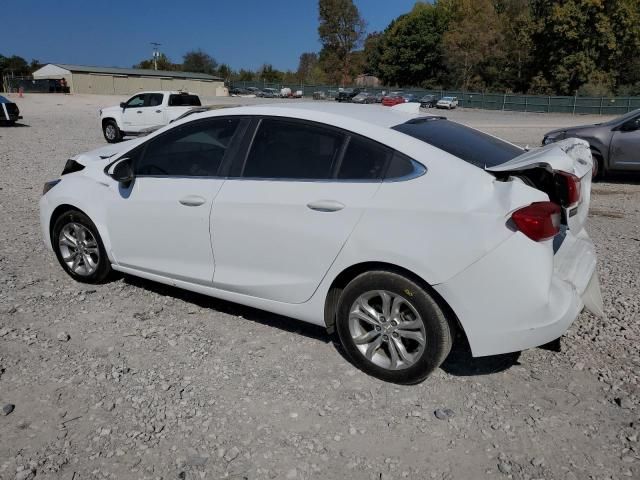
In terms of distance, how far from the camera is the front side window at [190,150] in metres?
3.89

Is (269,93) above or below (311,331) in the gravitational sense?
above

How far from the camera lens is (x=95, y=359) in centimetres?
361

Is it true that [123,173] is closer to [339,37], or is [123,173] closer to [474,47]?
[474,47]

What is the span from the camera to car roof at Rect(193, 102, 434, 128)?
3504 millimetres

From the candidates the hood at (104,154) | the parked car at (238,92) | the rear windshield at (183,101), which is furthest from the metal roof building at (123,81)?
the hood at (104,154)

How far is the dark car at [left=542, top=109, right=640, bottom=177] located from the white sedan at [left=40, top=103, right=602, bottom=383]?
7.29 metres

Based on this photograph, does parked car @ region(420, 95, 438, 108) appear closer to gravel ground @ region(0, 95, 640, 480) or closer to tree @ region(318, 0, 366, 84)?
tree @ region(318, 0, 366, 84)

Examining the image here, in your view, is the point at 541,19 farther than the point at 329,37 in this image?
No

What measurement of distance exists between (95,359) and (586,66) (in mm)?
71146

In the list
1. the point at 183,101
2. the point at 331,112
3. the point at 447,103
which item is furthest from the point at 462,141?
the point at 447,103

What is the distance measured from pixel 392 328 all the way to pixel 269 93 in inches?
3142

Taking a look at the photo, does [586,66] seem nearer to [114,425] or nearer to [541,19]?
[541,19]

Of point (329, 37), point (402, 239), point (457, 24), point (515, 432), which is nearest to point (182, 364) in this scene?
point (402, 239)

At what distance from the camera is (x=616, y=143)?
32.6 feet
